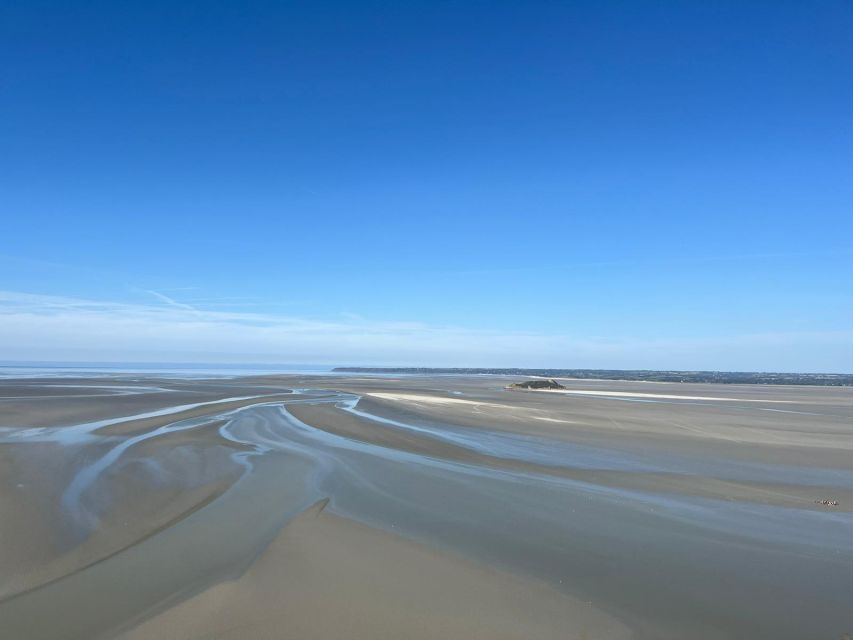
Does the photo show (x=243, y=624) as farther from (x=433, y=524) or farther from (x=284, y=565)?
(x=433, y=524)

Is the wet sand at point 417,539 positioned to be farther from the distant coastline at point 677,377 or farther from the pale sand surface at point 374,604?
the distant coastline at point 677,377

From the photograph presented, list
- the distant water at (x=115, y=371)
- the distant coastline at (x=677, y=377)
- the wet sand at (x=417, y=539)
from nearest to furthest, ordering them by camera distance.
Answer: the wet sand at (x=417, y=539) < the distant water at (x=115, y=371) < the distant coastline at (x=677, y=377)

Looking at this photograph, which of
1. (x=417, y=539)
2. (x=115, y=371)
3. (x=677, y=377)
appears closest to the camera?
(x=417, y=539)

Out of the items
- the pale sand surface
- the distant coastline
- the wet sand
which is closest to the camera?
the pale sand surface

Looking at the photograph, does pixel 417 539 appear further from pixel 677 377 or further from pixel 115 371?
pixel 677 377

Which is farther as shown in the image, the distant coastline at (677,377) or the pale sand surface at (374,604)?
the distant coastline at (677,377)

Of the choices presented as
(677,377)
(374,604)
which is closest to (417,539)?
(374,604)

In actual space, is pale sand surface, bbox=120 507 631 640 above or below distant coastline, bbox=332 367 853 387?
below

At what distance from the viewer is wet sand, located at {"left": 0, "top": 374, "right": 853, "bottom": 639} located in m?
4.74

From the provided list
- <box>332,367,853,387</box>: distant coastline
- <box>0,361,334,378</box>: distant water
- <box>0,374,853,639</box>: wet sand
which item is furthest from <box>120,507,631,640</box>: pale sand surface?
<box>332,367,853,387</box>: distant coastline

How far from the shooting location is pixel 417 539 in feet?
22.5

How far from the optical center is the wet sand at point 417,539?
15.6 feet

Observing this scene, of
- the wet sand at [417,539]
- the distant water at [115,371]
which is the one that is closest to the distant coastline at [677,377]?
the distant water at [115,371]

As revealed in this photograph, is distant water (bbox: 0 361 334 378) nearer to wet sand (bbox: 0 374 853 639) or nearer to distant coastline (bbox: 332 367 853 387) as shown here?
distant coastline (bbox: 332 367 853 387)
